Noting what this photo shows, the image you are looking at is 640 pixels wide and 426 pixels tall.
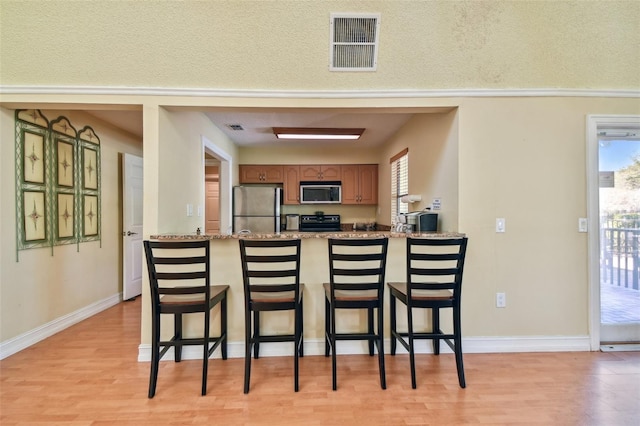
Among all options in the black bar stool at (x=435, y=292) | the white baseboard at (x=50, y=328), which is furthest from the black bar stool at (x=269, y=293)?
the white baseboard at (x=50, y=328)

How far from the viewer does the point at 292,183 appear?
17.1 ft

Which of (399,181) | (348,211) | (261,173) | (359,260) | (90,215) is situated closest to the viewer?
(359,260)

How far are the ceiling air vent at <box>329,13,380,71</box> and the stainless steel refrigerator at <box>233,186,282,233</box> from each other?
238 centimetres

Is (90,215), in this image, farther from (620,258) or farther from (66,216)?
(620,258)

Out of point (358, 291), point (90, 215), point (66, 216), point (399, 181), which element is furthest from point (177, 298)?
point (399, 181)

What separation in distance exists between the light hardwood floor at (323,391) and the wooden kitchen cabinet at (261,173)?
316cm

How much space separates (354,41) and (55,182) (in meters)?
3.19

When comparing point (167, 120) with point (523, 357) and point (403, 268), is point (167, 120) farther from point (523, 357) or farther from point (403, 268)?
point (523, 357)

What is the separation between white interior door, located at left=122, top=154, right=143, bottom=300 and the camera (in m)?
3.93

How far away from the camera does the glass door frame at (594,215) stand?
2518 mm

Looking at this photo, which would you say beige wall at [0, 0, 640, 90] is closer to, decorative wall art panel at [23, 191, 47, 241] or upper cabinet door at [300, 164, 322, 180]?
decorative wall art panel at [23, 191, 47, 241]

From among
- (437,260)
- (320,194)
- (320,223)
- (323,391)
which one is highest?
(320,194)

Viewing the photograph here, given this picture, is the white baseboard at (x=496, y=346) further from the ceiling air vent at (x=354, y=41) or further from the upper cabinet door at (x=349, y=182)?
the upper cabinet door at (x=349, y=182)

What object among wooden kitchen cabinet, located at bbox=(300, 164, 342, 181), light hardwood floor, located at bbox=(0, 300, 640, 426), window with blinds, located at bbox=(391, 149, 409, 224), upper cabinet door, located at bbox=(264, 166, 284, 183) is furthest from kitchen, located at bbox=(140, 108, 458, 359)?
wooden kitchen cabinet, located at bbox=(300, 164, 342, 181)
